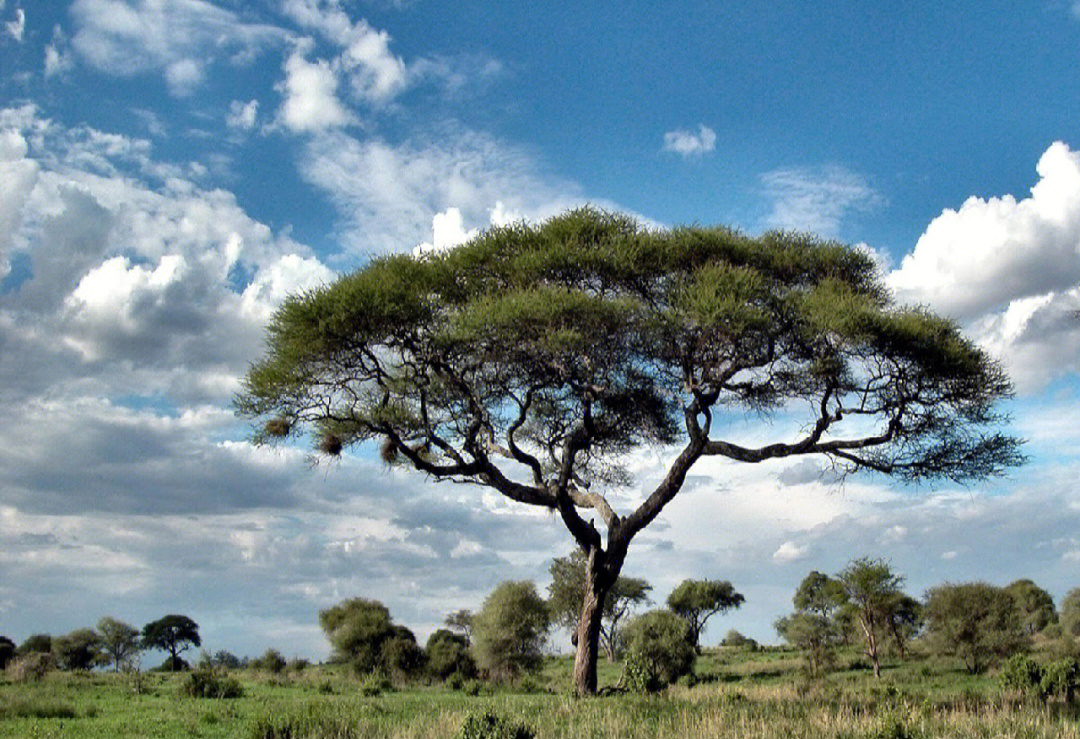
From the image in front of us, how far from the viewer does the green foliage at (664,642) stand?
33.6m

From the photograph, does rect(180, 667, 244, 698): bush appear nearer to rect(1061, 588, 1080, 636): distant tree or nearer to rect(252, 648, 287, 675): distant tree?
rect(252, 648, 287, 675): distant tree

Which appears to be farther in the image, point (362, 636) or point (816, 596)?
point (816, 596)

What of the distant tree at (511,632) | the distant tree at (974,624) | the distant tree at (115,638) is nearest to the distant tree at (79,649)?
the distant tree at (115,638)

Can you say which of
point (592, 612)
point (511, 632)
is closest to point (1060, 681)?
point (592, 612)

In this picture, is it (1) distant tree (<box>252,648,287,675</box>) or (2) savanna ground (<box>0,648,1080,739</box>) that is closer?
(2) savanna ground (<box>0,648,1080,739</box>)

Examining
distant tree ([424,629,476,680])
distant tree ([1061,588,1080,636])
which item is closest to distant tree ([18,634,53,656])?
distant tree ([424,629,476,680])

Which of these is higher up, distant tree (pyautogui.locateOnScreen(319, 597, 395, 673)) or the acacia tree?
the acacia tree

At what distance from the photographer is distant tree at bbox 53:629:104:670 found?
54.4 metres

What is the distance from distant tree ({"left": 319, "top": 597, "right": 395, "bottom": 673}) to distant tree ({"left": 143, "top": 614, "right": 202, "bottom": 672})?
26.1 meters

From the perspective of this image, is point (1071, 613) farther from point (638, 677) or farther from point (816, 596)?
point (638, 677)

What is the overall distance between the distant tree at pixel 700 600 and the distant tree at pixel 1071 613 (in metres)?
20.0

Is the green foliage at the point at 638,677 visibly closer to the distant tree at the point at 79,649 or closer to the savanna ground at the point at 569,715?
the savanna ground at the point at 569,715

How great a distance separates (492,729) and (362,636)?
28398 mm

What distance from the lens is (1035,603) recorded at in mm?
61156
